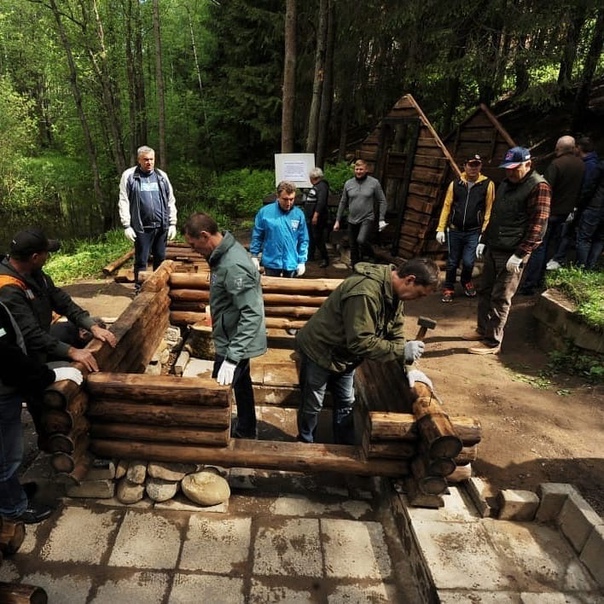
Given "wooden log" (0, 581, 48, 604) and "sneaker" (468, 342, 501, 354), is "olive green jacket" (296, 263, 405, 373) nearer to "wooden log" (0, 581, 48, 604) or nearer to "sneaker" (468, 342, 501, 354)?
"wooden log" (0, 581, 48, 604)

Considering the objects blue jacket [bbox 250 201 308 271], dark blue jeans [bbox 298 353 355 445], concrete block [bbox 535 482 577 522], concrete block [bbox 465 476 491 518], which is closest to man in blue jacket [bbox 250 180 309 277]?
blue jacket [bbox 250 201 308 271]

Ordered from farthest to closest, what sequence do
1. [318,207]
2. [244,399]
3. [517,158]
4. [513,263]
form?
[318,207]
[513,263]
[517,158]
[244,399]

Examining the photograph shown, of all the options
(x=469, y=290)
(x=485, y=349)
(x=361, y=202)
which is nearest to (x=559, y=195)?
(x=469, y=290)

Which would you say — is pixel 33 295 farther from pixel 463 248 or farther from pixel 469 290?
pixel 469 290

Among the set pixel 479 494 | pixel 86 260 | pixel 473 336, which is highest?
pixel 479 494

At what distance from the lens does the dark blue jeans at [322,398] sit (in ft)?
11.5

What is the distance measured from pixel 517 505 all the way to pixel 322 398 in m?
1.55

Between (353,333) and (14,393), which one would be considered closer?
(14,393)

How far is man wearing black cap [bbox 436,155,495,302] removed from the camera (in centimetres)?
608

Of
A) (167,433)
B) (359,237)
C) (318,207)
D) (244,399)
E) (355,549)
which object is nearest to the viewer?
(355,549)

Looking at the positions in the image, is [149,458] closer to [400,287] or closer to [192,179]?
[400,287]

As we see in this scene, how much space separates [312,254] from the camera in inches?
376

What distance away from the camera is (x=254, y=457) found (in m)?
3.31

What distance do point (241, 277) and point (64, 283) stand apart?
22.6 ft
